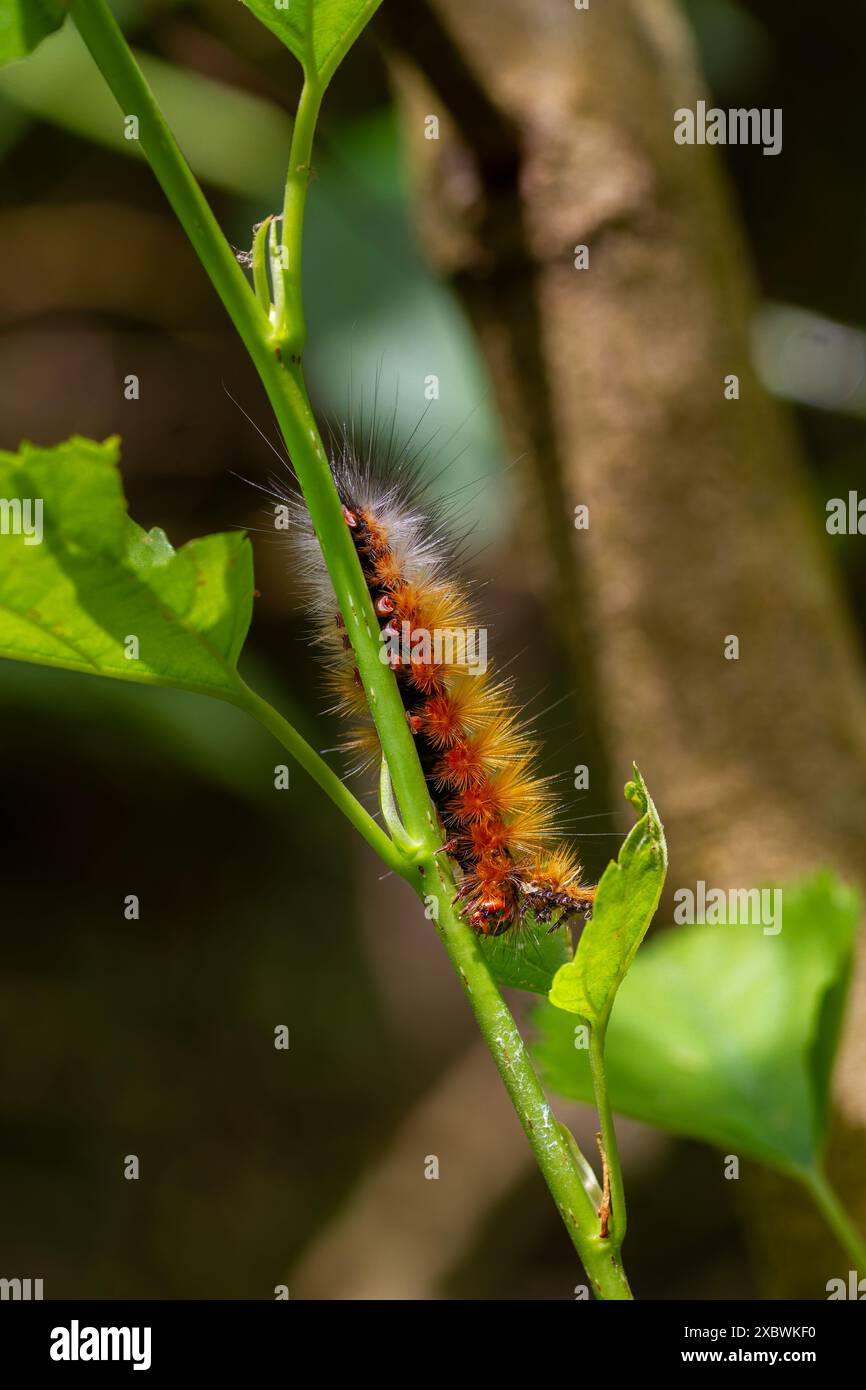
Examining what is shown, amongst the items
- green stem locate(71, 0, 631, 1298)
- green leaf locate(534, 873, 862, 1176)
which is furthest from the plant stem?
green leaf locate(534, 873, 862, 1176)

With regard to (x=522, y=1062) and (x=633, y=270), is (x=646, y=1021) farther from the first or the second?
(x=633, y=270)

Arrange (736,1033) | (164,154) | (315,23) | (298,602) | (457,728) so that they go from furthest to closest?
(298,602)
(736,1033)
(457,728)
(315,23)
(164,154)

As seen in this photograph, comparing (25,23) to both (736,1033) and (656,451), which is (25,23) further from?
(656,451)

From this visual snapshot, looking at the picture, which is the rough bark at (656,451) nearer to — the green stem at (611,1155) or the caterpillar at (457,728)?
the caterpillar at (457,728)

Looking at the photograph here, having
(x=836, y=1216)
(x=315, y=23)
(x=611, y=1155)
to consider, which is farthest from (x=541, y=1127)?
(x=836, y=1216)

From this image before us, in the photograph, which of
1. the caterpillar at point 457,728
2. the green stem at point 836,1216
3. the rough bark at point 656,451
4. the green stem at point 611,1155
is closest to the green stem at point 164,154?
the caterpillar at point 457,728
